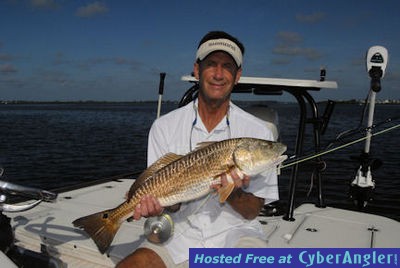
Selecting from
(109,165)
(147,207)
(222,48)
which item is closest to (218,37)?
(222,48)

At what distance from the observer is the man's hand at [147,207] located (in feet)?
11.3

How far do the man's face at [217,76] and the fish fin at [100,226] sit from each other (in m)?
1.58

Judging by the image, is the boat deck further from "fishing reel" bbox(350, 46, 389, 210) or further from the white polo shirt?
the white polo shirt

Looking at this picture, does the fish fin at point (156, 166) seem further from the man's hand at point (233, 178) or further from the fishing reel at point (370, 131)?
the fishing reel at point (370, 131)

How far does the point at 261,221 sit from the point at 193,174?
238 cm

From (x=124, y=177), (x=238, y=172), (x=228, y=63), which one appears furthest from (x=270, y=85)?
(x=124, y=177)

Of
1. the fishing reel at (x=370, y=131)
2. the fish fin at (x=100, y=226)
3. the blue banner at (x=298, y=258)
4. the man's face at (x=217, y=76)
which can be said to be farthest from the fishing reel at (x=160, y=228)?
the fishing reel at (x=370, y=131)

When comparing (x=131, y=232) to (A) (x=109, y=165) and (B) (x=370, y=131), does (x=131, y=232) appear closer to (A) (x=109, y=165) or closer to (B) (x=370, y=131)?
(B) (x=370, y=131)

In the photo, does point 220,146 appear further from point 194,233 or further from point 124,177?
point 124,177

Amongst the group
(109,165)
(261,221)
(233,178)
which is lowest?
(109,165)

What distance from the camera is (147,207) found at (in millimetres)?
3463

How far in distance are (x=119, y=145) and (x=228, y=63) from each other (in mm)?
26767

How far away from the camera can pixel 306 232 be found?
16.5ft

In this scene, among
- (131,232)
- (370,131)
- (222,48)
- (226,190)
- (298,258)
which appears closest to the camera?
(298,258)
